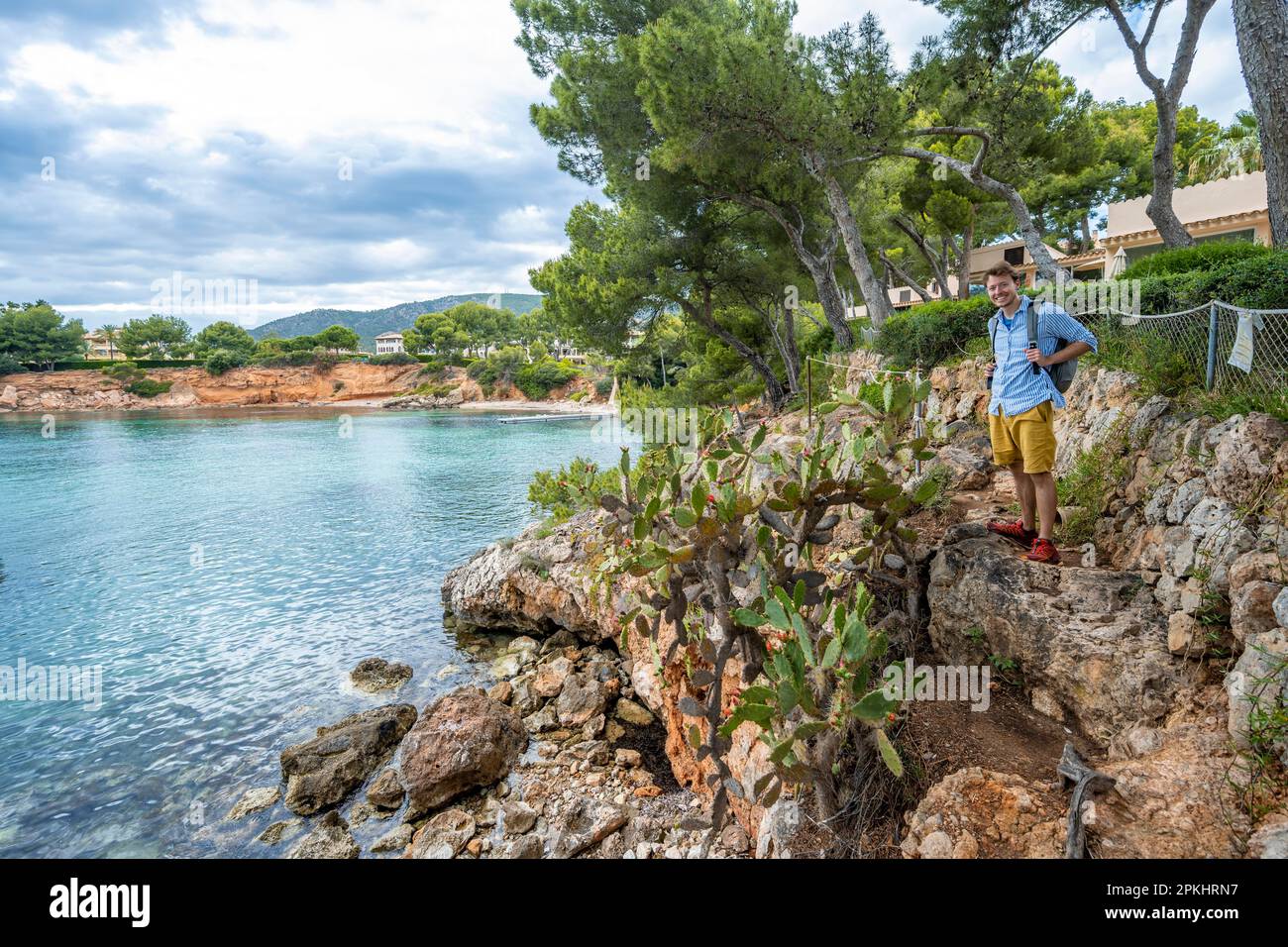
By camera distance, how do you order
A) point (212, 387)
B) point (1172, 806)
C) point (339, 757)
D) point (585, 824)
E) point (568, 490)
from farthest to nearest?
point (212, 387)
point (568, 490)
point (339, 757)
point (585, 824)
point (1172, 806)

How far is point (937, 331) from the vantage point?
9023 millimetres

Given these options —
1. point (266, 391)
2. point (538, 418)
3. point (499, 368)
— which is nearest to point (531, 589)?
point (538, 418)

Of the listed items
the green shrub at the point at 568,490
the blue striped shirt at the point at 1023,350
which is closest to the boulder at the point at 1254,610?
the blue striped shirt at the point at 1023,350

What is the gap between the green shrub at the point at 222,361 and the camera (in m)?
73.6

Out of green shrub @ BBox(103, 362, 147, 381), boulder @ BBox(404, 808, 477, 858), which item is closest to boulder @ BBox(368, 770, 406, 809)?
boulder @ BBox(404, 808, 477, 858)

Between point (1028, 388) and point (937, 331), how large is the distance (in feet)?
19.2

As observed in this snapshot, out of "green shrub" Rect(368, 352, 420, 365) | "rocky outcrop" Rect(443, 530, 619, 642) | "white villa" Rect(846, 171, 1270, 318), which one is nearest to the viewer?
"rocky outcrop" Rect(443, 530, 619, 642)

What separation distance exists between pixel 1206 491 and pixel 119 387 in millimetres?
92754

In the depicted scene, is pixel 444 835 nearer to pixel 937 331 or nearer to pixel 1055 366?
pixel 1055 366

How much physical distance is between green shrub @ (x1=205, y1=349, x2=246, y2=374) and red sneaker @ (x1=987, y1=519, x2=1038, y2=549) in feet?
290

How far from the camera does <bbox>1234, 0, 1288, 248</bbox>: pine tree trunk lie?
235 inches

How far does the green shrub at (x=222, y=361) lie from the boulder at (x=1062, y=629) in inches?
3481

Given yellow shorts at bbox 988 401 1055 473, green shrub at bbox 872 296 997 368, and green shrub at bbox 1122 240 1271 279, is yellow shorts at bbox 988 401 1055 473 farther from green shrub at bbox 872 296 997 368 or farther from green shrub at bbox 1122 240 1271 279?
green shrub at bbox 872 296 997 368

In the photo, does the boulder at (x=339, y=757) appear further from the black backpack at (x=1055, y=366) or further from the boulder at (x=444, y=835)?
the black backpack at (x=1055, y=366)
